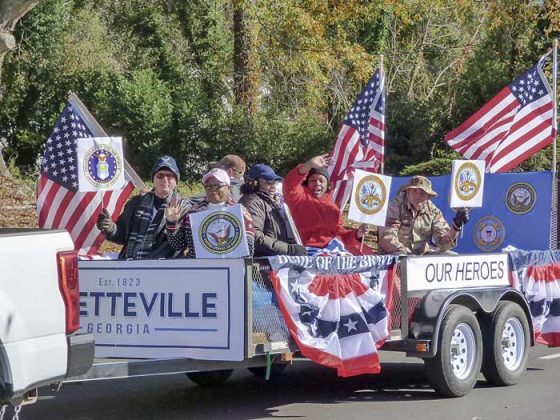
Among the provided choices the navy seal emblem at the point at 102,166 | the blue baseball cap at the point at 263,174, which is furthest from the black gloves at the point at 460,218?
the navy seal emblem at the point at 102,166

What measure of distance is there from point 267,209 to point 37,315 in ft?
10.0

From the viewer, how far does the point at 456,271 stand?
8.75 meters

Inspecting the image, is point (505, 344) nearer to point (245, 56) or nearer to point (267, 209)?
point (267, 209)

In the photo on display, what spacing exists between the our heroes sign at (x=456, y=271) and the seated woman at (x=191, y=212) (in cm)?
145

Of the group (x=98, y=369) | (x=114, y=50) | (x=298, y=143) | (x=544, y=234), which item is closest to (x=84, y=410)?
(x=98, y=369)

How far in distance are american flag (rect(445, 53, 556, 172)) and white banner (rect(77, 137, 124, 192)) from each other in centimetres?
505

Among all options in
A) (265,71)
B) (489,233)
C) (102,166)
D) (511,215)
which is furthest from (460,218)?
(265,71)

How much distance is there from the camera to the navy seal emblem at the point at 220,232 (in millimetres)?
7223

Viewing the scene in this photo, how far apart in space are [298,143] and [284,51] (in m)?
2.91

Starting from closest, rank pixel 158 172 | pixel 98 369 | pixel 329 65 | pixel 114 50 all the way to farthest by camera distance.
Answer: pixel 98 369, pixel 158 172, pixel 329 65, pixel 114 50

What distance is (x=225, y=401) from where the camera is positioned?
8.71 meters

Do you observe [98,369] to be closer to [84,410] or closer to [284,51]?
[84,410]

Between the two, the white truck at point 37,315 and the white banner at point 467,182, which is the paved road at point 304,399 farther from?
the white truck at point 37,315

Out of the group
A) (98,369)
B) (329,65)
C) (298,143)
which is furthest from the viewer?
Result: (298,143)
